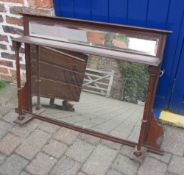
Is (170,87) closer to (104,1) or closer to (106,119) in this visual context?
(106,119)

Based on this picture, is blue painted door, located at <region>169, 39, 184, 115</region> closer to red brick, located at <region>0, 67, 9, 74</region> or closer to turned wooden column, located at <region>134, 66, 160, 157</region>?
turned wooden column, located at <region>134, 66, 160, 157</region>

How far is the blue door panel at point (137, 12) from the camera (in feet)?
8.36

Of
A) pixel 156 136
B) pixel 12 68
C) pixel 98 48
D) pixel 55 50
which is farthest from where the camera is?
pixel 12 68

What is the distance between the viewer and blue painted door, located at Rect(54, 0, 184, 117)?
2514mm

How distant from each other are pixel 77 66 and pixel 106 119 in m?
0.53

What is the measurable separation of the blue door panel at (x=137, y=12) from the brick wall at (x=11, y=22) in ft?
2.42

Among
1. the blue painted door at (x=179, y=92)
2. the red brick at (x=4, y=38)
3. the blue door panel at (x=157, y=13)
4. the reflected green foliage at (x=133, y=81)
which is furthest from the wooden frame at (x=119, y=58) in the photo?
the red brick at (x=4, y=38)

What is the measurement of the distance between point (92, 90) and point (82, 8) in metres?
0.72

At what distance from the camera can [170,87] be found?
2.86m

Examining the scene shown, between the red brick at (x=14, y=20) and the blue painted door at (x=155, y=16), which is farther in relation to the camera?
the red brick at (x=14, y=20)

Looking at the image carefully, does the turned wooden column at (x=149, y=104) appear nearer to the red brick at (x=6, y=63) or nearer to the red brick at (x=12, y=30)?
the red brick at (x=12, y=30)

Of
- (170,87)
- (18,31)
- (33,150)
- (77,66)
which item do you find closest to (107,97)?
(77,66)

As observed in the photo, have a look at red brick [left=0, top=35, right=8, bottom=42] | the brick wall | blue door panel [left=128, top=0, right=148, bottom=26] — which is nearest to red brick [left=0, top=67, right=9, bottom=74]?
the brick wall

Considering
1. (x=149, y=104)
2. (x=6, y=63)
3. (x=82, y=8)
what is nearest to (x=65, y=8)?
(x=82, y=8)
